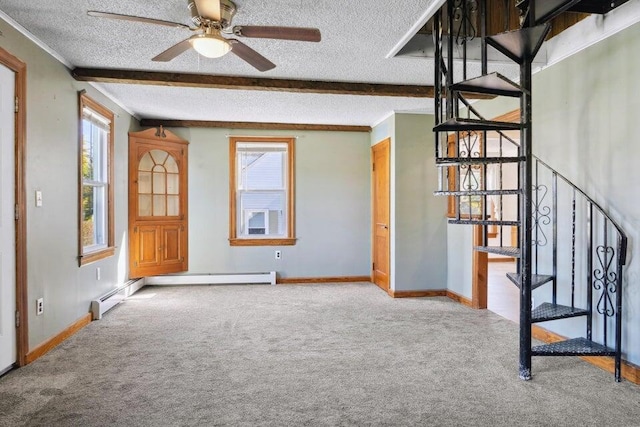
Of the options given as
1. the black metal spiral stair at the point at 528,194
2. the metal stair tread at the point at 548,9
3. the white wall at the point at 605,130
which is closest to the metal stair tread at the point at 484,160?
the black metal spiral stair at the point at 528,194

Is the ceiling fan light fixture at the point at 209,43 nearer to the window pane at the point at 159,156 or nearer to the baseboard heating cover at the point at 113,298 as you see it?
the baseboard heating cover at the point at 113,298

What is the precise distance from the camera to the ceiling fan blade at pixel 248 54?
2547mm

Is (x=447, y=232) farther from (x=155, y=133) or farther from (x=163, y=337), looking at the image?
(x=155, y=133)

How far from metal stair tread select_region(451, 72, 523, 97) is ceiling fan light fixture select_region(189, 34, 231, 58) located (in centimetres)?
150

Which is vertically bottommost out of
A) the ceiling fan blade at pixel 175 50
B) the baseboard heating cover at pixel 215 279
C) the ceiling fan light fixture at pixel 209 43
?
the baseboard heating cover at pixel 215 279

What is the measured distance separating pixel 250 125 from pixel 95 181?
2314 millimetres

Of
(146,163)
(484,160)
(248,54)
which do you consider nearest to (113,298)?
(146,163)

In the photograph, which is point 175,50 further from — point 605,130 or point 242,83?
point 605,130

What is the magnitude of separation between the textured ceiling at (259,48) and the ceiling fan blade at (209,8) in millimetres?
256

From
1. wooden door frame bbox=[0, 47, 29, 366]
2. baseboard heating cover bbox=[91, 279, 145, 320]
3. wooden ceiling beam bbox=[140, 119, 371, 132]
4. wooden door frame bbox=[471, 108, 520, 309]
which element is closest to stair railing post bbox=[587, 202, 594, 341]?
wooden door frame bbox=[471, 108, 520, 309]

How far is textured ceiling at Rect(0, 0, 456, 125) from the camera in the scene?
263cm

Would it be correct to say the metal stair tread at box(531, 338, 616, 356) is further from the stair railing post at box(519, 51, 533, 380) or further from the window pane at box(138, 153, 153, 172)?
the window pane at box(138, 153, 153, 172)

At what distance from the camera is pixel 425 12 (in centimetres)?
270

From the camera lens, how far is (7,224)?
280cm
